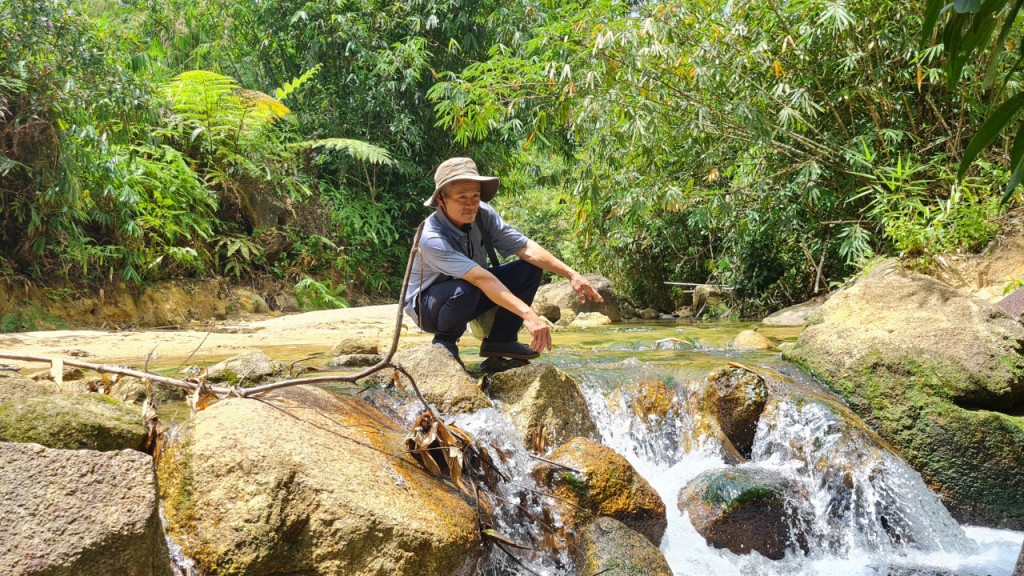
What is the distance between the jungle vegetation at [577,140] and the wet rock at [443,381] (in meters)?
3.16

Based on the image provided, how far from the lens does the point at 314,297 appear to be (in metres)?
10.1

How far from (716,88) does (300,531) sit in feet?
21.2

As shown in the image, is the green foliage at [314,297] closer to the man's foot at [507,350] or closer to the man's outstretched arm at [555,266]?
the man's foot at [507,350]

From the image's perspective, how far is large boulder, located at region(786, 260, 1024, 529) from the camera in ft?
12.3

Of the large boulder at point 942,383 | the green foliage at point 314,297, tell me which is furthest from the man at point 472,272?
the green foliage at point 314,297

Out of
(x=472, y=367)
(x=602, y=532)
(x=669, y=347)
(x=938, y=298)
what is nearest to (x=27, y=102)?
(x=472, y=367)

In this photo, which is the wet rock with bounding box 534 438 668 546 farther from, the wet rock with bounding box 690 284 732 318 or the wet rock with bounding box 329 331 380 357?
the wet rock with bounding box 690 284 732 318

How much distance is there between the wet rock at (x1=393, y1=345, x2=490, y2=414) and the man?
0.61 feet

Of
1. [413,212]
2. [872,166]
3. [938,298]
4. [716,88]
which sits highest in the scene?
[716,88]

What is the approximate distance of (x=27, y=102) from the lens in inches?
245

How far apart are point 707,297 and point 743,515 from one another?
708 cm

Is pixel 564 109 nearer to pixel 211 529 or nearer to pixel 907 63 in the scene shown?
pixel 907 63

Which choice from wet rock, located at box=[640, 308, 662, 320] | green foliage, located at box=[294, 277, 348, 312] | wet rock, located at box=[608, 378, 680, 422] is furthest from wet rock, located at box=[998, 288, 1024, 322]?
green foliage, located at box=[294, 277, 348, 312]

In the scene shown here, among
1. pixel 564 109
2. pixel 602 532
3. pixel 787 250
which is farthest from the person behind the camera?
pixel 787 250
